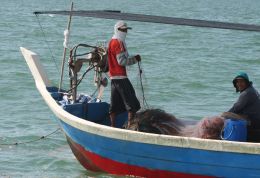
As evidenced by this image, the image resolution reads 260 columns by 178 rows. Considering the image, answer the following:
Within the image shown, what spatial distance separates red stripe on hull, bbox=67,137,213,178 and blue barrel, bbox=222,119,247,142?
0.51 m

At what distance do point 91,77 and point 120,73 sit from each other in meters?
8.48

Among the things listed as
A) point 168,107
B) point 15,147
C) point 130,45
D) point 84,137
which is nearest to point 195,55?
point 130,45

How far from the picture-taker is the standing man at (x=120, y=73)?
29.6ft

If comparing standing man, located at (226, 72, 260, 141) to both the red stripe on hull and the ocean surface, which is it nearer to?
the red stripe on hull

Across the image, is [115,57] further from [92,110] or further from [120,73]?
[92,110]

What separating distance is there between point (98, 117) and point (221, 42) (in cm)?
1666

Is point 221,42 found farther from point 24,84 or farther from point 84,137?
point 84,137

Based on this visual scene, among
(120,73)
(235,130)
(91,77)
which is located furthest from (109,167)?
(91,77)

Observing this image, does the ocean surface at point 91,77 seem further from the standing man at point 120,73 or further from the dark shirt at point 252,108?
the dark shirt at point 252,108

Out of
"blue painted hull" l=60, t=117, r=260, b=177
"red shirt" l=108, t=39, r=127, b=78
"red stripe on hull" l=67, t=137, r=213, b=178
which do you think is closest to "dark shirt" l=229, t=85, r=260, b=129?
"blue painted hull" l=60, t=117, r=260, b=177

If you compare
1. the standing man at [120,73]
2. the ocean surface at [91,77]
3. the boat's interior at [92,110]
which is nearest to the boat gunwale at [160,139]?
the boat's interior at [92,110]

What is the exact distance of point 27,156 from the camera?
10.8 meters

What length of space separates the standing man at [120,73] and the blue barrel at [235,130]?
4.41ft

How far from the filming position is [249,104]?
8359 mm
